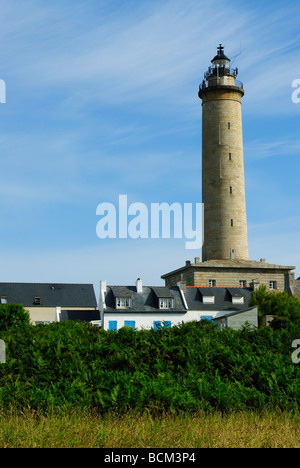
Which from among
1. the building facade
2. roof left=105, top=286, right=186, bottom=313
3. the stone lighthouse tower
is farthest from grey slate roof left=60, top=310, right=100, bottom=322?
the stone lighthouse tower

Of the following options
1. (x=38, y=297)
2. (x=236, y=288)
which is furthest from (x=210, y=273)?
(x=38, y=297)

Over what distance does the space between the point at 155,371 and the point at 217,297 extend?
38707mm

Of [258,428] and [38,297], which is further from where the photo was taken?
[38,297]

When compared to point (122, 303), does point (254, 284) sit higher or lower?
higher

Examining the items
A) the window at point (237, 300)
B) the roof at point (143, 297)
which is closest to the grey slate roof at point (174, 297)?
the roof at point (143, 297)

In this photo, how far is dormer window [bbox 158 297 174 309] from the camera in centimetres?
4947

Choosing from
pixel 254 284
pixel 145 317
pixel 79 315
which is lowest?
pixel 145 317

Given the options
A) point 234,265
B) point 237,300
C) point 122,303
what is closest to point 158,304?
point 122,303

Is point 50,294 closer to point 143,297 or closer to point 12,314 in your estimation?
point 143,297

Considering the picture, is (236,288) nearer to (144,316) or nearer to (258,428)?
(144,316)

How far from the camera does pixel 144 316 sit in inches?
1919

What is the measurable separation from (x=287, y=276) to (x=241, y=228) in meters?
6.73

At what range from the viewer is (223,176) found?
199 ft
